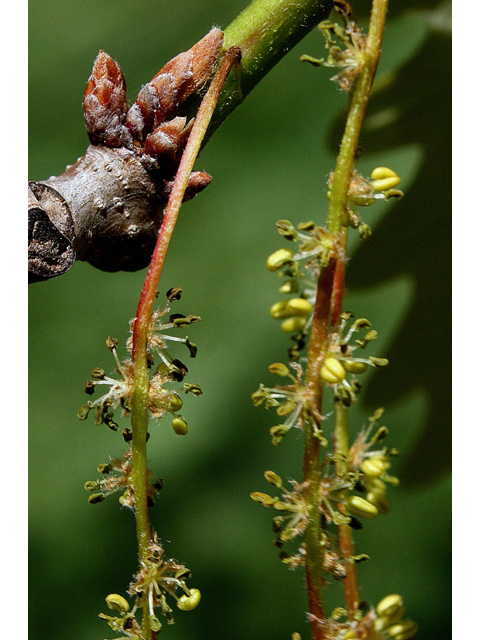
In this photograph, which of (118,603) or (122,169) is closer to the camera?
(118,603)

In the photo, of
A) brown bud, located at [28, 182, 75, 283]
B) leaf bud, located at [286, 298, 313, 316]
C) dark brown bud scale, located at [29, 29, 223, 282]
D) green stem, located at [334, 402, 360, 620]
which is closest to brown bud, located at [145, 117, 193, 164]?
dark brown bud scale, located at [29, 29, 223, 282]

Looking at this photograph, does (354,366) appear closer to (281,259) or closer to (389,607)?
(281,259)

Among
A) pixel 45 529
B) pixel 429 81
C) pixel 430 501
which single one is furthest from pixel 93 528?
pixel 429 81

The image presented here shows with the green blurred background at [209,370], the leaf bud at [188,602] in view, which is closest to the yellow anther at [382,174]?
the leaf bud at [188,602]

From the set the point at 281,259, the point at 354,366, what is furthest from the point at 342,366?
the point at 281,259

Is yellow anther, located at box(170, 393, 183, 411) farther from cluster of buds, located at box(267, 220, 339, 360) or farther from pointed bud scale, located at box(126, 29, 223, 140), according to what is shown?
pointed bud scale, located at box(126, 29, 223, 140)

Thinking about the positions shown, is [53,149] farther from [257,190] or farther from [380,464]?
[380,464]
